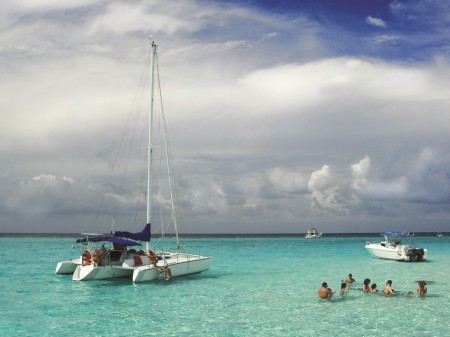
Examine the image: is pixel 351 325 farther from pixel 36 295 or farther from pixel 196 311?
pixel 36 295

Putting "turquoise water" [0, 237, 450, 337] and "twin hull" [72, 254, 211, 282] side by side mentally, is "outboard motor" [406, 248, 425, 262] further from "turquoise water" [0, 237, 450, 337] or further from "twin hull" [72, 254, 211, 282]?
"twin hull" [72, 254, 211, 282]

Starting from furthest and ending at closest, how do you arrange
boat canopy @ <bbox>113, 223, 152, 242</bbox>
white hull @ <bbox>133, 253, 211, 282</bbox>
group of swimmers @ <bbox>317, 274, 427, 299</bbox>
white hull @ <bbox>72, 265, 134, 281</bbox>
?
boat canopy @ <bbox>113, 223, 152, 242</bbox>, white hull @ <bbox>72, 265, 134, 281</bbox>, white hull @ <bbox>133, 253, 211, 282</bbox>, group of swimmers @ <bbox>317, 274, 427, 299</bbox>

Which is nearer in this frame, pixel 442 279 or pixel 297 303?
pixel 297 303

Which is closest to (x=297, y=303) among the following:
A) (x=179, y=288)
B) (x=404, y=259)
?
(x=179, y=288)

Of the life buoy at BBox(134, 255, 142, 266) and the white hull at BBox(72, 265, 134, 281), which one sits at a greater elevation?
the life buoy at BBox(134, 255, 142, 266)

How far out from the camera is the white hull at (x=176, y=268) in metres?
27.5

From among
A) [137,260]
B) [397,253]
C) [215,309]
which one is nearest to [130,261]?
[137,260]

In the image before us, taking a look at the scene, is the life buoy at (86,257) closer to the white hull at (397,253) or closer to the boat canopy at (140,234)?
the boat canopy at (140,234)

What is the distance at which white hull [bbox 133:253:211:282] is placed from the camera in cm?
2753

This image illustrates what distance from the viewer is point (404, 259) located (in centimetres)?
4369

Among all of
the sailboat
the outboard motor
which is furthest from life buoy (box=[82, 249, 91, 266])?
the outboard motor

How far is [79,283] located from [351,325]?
1785 cm

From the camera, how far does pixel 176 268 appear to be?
29844mm

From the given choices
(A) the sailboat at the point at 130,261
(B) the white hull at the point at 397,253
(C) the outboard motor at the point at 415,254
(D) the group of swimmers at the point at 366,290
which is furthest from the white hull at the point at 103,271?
(C) the outboard motor at the point at 415,254
